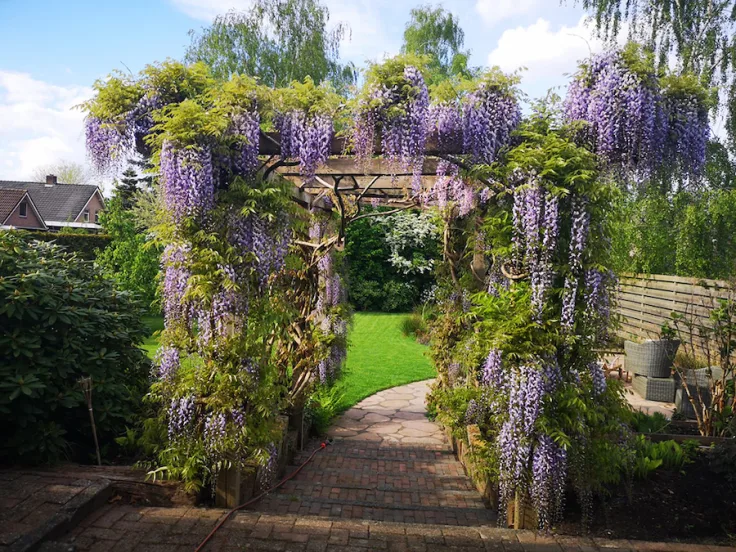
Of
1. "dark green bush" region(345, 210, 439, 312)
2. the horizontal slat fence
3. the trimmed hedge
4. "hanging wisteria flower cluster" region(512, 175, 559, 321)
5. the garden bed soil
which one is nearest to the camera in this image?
the garden bed soil

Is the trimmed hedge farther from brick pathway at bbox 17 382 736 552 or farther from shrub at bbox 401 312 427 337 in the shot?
brick pathway at bbox 17 382 736 552

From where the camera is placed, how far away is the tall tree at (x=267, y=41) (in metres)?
15.0

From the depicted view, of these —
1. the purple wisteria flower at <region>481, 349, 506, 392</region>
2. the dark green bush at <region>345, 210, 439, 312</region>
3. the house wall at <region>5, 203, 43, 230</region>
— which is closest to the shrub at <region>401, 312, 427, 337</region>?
the dark green bush at <region>345, 210, 439, 312</region>

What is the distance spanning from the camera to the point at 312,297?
4.82 metres

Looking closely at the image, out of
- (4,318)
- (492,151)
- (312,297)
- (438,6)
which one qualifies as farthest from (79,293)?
(438,6)

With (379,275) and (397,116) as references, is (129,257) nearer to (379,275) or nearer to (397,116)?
(379,275)

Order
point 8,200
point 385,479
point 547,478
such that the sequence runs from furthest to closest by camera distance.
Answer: point 8,200 → point 385,479 → point 547,478

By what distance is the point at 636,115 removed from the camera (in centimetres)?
314

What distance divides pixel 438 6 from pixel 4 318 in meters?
18.3

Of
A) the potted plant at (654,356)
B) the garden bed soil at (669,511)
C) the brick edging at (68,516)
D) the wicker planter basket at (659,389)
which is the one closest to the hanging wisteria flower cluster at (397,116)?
the garden bed soil at (669,511)

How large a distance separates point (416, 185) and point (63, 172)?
135 ft

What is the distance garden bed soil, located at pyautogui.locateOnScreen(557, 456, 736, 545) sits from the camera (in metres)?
2.89

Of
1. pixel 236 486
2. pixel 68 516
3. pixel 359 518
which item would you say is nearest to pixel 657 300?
pixel 359 518

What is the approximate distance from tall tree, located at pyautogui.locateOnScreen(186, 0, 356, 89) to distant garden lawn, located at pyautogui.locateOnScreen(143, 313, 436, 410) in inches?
302
